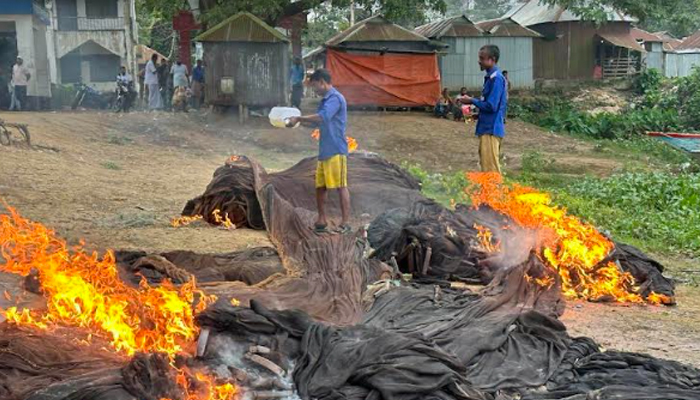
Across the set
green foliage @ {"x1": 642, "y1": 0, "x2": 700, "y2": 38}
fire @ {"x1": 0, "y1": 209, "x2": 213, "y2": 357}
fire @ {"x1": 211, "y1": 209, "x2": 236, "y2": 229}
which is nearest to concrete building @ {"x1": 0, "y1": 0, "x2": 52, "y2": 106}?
fire @ {"x1": 211, "y1": 209, "x2": 236, "y2": 229}

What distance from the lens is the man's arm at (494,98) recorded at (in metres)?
9.80

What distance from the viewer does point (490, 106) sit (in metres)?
9.92

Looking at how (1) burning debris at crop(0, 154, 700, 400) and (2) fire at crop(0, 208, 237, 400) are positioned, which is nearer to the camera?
(1) burning debris at crop(0, 154, 700, 400)

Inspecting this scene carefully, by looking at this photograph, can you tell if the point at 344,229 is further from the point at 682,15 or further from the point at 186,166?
the point at 682,15

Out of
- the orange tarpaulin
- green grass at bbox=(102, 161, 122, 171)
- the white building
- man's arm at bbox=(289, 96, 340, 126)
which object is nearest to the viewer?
man's arm at bbox=(289, 96, 340, 126)

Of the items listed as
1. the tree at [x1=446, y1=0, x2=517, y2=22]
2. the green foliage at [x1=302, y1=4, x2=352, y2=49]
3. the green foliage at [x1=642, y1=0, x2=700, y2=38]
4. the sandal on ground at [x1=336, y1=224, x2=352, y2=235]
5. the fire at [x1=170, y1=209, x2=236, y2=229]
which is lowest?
the fire at [x1=170, y1=209, x2=236, y2=229]

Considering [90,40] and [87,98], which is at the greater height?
[90,40]

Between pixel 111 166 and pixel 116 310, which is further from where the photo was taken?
pixel 111 166

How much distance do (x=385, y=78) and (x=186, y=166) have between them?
10.7 meters

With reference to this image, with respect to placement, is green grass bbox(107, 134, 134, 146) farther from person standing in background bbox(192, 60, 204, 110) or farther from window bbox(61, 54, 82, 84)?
window bbox(61, 54, 82, 84)

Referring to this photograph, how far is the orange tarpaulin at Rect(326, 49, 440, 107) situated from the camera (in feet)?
82.0

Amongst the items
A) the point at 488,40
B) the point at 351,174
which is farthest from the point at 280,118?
the point at 488,40

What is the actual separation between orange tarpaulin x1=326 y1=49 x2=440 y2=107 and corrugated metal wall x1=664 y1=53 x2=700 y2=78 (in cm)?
2004

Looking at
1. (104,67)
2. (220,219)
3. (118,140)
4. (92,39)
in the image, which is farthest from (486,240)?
(104,67)
